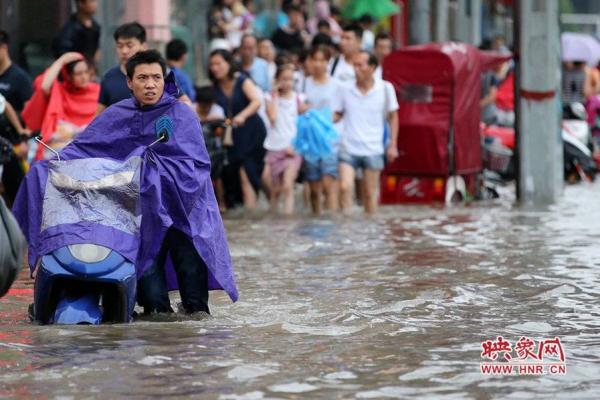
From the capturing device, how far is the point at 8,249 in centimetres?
716

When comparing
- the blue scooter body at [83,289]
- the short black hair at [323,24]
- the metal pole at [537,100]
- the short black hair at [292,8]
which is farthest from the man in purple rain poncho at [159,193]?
the short black hair at [323,24]

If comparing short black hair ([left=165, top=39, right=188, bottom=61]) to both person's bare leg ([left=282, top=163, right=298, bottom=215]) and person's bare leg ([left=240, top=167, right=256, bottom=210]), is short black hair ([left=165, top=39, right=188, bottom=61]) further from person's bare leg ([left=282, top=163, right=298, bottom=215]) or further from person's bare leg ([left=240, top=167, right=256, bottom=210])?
person's bare leg ([left=282, top=163, right=298, bottom=215])

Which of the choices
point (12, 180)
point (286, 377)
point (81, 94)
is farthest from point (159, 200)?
point (12, 180)

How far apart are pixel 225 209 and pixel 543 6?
393cm

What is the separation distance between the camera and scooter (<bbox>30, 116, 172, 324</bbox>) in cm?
869

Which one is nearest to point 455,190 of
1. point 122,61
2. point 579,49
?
point 122,61

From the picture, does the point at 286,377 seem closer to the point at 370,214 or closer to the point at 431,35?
the point at 370,214

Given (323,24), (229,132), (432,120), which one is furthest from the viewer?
(323,24)

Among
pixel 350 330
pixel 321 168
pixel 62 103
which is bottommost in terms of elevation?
pixel 350 330

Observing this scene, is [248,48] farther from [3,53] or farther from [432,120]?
[3,53]

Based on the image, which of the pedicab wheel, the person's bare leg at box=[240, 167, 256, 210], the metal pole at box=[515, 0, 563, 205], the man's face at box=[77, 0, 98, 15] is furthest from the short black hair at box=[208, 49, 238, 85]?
the metal pole at box=[515, 0, 563, 205]

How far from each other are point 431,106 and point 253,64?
254 centimetres

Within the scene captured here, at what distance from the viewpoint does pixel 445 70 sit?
18.2 metres

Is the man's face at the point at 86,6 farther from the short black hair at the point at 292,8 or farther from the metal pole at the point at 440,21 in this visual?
the metal pole at the point at 440,21
